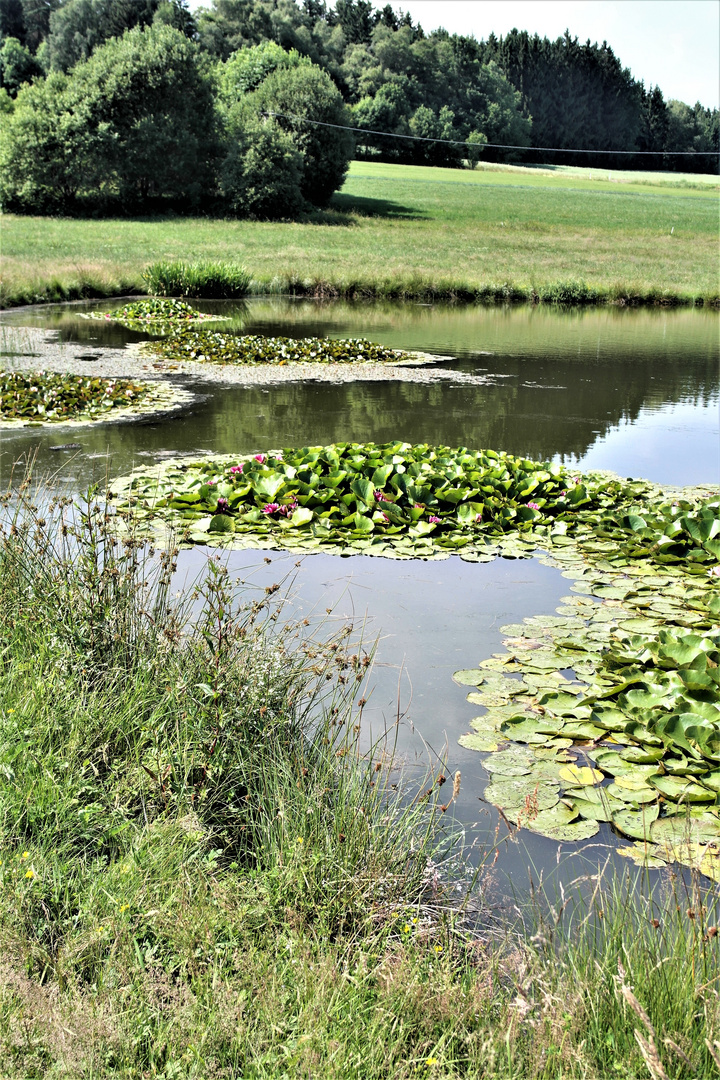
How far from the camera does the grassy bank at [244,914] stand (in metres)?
1.92

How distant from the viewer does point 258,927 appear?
2346 millimetres

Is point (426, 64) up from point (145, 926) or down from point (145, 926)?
up

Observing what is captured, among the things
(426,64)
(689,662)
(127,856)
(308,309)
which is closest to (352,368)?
(308,309)

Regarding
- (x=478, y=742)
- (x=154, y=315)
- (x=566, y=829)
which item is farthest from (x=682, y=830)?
(x=154, y=315)

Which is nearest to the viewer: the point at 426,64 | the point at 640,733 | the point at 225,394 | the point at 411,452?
the point at 640,733

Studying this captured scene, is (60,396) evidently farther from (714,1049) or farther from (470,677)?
(714,1049)

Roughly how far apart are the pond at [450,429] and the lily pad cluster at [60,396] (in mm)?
541

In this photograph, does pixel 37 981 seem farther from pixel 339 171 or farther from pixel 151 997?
pixel 339 171

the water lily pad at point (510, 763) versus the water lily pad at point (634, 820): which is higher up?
the water lily pad at point (510, 763)

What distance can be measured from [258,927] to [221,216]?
4099 centimetres

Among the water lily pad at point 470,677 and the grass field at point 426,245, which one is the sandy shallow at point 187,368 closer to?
the grass field at point 426,245

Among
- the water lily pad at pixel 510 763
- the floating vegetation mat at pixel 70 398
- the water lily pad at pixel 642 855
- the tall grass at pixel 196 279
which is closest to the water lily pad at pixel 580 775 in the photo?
the water lily pad at pixel 510 763

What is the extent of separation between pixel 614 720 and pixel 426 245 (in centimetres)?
3194

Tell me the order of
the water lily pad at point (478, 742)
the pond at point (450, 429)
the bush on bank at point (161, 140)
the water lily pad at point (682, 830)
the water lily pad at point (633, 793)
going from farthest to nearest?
1. the bush on bank at point (161, 140)
2. the pond at point (450, 429)
3. the water lily pad at point (478, 742)
4. the water lily pad at point (633, 793)
5. the water lily pad at point (682, 830)
